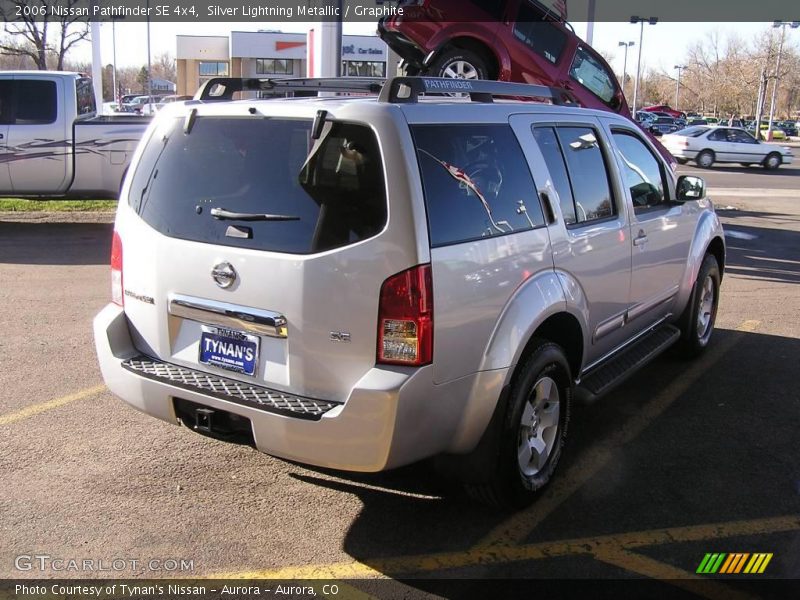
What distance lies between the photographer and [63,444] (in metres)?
4.32

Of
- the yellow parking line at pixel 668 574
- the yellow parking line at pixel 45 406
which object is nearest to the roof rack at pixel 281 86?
the yellow parking line at pixel 45 406

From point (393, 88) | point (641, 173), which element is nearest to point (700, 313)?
point (641, 173)

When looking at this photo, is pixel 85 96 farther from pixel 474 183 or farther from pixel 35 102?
pixel 474 183

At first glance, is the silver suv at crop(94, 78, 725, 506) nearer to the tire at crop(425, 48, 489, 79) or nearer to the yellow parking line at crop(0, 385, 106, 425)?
the yellow parking line at crop(0, 385, 106, 425)

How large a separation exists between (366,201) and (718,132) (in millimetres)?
29838

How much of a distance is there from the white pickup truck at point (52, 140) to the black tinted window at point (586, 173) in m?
8.26

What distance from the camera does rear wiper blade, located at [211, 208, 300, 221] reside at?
126 inches

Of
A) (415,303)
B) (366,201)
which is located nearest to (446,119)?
(366,201)

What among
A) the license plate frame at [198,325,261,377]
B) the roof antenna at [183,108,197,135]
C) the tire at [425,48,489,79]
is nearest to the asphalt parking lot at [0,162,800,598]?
the license plate frame at [198,325,261,377]

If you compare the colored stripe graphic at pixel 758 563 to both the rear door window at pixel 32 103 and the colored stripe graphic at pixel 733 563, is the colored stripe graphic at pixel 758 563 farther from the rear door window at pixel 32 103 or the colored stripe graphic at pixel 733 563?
the rear door window at pixel 32 103

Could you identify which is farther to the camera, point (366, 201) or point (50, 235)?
point (50, 235)

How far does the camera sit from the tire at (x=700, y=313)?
5.99m

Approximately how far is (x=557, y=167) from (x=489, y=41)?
23.5ft

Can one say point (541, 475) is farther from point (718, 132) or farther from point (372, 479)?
point (718, 132)
